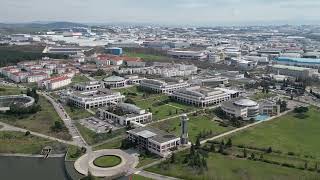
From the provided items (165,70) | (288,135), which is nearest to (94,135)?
(288,135)

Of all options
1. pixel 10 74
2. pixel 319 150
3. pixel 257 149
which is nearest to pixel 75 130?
pixel 257 149

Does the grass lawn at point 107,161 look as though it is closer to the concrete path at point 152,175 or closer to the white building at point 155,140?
the concrete path at point 152,175

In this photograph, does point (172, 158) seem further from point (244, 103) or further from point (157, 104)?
point (157, 104)

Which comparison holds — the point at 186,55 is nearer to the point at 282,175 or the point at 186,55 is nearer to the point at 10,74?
the point at 10,74

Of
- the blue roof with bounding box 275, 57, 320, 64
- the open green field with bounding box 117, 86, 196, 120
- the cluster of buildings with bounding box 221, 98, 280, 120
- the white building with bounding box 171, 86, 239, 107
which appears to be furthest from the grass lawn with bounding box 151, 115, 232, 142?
the blue roof with bounding box 275, 57, 320, 64

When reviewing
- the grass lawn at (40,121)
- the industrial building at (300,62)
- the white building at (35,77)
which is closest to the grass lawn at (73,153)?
the grass lawn at (40,121)
